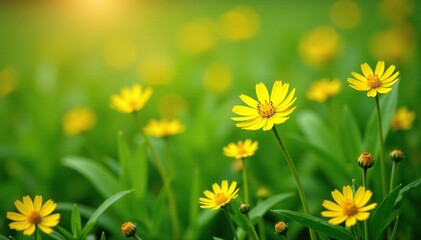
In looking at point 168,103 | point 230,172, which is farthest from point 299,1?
point 230,172

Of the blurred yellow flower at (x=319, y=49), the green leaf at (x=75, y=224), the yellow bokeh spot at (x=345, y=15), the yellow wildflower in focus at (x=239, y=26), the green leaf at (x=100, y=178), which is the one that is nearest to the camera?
the green leaf at (x=75, y=224)

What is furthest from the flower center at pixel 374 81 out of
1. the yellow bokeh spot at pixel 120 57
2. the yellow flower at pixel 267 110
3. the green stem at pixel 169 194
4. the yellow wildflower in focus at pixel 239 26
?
the yellow bokeh spot at pixel 120 57

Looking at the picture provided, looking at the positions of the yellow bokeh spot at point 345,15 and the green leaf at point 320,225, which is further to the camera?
the yellow bokeh spot at point 345,15

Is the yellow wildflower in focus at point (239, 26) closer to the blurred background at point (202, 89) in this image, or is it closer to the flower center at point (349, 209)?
the blurred background at point (202, 89)

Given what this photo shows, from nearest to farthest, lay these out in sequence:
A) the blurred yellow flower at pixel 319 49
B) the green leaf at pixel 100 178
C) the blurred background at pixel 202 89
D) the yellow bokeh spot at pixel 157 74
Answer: the green leaf at pixel 100 178, the blurred background at pixel 202 89, the blurred yellow flower at pixel 319 49, the yellow bokeh spot at pixel 157 74

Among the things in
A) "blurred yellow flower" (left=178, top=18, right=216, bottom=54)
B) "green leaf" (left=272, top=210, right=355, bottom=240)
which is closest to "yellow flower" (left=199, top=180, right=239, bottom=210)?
"green leaf" (left=272, top=210, right=355, bottom=240)

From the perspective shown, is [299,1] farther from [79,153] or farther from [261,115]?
[261,115]

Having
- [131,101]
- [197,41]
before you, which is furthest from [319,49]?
[131,101]

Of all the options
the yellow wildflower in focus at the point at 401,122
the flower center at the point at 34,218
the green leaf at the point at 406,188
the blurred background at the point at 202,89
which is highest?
the blurred background at the point at 202,89

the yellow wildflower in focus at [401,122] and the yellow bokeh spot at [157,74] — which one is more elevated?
the yellow bokeh spot at [157,74]
